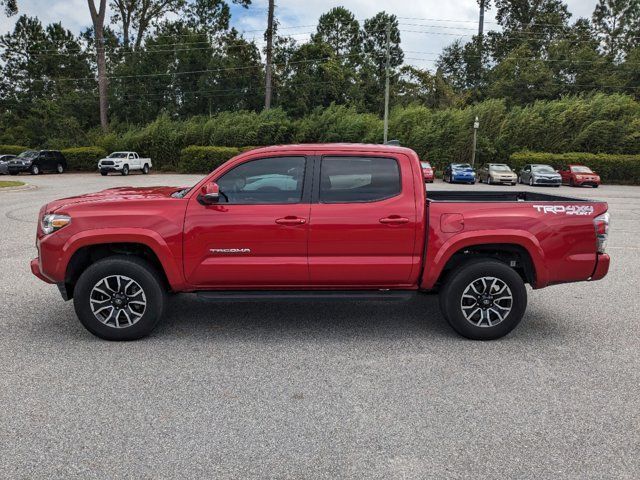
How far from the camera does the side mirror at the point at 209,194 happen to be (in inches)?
187

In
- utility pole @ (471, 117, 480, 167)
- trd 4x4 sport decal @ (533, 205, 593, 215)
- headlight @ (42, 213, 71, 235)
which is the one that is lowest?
headlight @ (42, 213, 71, 235)

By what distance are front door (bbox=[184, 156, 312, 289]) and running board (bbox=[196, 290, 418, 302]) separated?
8 cm

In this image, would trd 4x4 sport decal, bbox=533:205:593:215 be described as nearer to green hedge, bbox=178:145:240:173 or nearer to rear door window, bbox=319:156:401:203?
rear door window, bbox=319:156:401:203

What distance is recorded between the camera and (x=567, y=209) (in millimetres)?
5035

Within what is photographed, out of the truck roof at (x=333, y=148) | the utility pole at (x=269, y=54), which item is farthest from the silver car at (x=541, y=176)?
the truck roof at (x=333, y=148)

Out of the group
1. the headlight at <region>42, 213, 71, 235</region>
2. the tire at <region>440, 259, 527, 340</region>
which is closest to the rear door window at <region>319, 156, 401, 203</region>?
the tire at <region>440, 259, 527, 340</region>

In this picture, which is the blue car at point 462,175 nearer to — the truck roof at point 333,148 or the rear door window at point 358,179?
the truck roof at point 333,148

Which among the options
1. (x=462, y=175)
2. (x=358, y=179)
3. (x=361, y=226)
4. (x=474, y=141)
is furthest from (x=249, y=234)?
(x=474, y=141)

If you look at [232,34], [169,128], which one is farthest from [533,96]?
[169,128]

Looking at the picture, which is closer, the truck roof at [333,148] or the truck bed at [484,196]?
the truck roof at [333,148]

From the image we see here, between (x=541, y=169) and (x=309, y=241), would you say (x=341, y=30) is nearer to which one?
(x=541, y=169)

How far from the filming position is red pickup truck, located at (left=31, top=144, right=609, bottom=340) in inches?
191

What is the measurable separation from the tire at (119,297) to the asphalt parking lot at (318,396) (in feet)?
0.53

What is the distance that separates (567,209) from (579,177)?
30.4 meters
